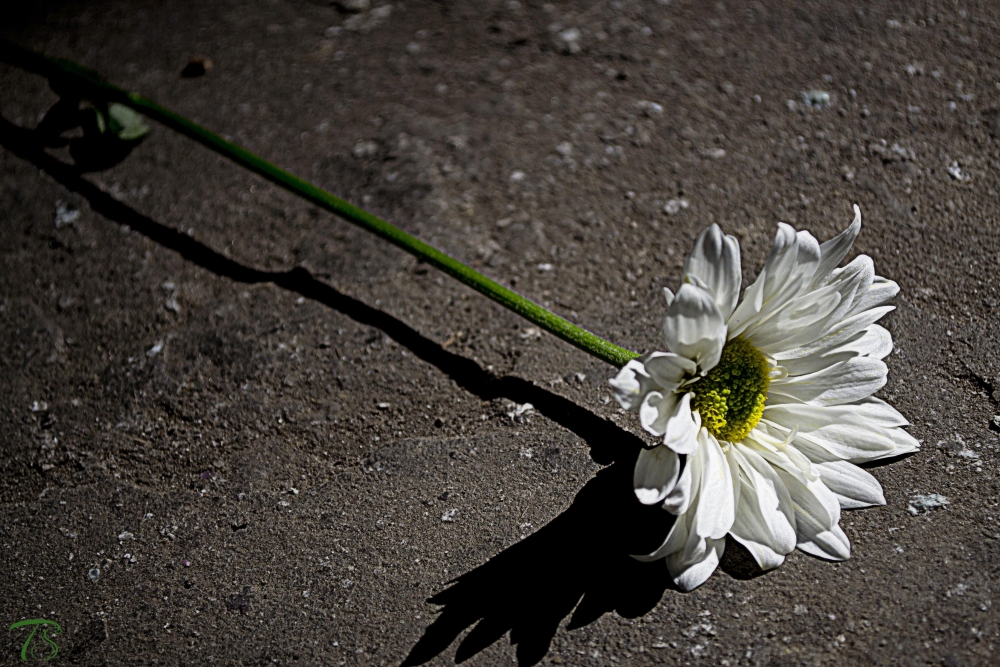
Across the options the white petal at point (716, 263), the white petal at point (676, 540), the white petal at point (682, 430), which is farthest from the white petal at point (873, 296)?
the white petal at point (676, 540)

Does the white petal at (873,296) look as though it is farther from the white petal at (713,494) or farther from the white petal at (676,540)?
the white petal at (676,540)

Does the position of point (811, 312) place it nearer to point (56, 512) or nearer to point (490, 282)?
point (490, 282)

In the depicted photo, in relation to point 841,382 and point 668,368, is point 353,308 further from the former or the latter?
point 841,382

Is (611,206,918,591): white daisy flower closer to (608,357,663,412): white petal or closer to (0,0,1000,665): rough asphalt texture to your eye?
(608,357,663,412): white petal

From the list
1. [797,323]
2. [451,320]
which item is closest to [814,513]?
[797,323]

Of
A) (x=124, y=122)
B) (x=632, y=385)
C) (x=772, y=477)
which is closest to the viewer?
(x=632, y=385)

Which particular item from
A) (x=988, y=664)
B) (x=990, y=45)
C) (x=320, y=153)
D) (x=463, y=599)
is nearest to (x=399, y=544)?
(x=463, y=599)
